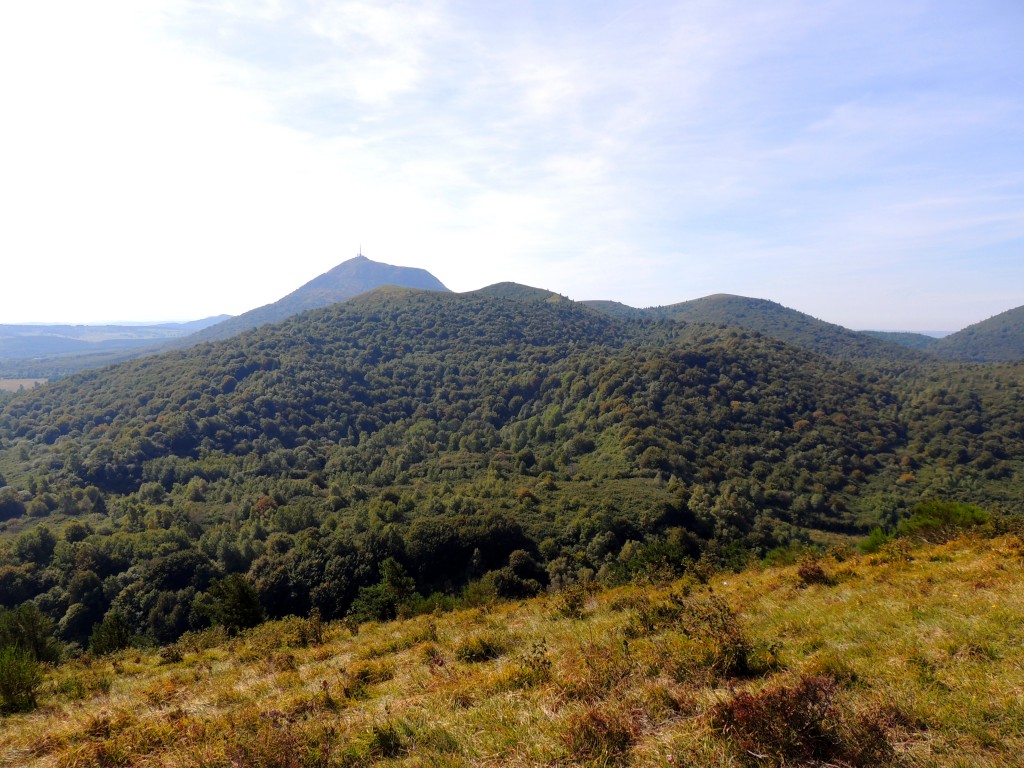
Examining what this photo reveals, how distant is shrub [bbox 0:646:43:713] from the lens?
8914 millimetres

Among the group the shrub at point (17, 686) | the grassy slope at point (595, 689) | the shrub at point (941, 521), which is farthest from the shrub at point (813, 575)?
the shrub at point (17, 686)

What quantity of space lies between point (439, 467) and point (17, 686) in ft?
281

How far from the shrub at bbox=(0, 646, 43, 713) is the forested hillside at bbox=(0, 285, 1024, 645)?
8.96m

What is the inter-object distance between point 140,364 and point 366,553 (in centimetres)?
14057

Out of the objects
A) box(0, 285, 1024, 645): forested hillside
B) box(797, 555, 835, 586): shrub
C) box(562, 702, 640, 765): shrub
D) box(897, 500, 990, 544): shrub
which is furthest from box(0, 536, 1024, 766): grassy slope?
box(0, 285, 1024, 645): forested hillside

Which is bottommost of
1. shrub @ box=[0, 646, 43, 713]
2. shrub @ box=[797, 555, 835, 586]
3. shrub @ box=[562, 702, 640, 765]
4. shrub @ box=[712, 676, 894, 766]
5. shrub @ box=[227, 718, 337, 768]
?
shrub @ box=[0, 646, 43, 713]

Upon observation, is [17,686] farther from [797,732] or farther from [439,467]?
[439,467]

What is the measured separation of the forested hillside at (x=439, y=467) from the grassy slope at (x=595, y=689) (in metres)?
6.72

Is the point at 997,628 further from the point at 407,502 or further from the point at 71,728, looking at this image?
the point at 407,502

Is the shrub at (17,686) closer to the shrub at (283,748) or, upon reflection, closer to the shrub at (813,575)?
the shrub at (283,748)

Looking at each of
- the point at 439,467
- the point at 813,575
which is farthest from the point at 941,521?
the point at 439,467

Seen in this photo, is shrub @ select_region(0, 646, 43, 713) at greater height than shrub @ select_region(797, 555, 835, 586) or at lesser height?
lesser

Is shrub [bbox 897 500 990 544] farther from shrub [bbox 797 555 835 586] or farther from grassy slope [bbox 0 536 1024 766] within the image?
shrub [bbox 797 555 835 586]

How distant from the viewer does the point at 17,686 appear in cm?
912
